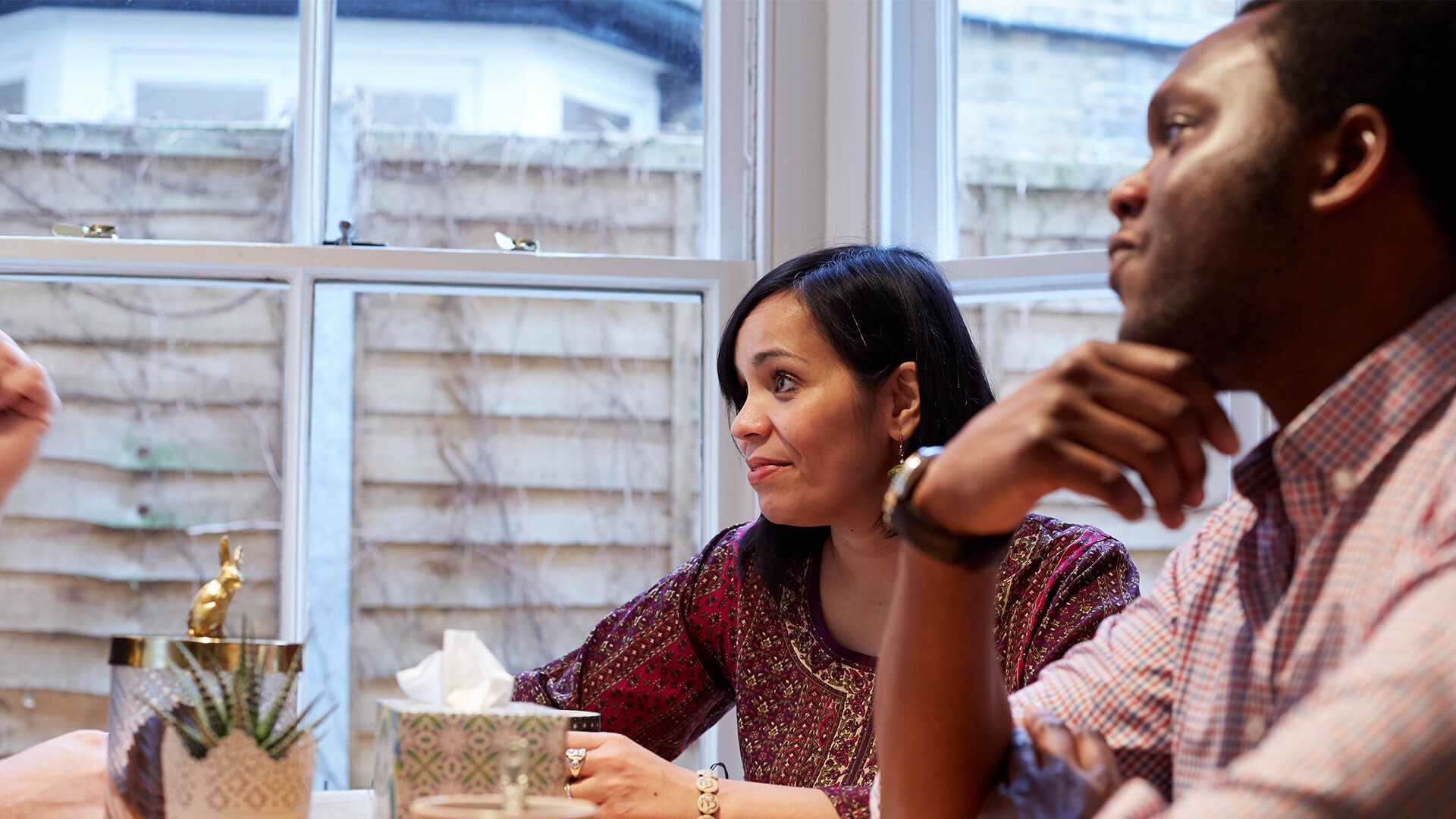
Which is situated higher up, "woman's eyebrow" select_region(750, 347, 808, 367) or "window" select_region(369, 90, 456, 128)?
"window" select_region(369, 90, 456, 128)

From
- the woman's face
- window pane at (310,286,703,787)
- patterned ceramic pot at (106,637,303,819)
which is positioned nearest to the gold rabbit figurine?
patterned ceramic pot at (106,637,303,819)

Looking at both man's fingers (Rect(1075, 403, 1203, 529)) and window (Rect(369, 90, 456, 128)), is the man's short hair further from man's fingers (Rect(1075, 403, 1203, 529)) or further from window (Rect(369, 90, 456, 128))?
window (Rect(369, 90, 456, 128))

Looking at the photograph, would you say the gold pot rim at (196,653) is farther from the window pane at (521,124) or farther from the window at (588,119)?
the window at (588,119)

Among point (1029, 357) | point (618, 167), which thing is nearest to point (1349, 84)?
point (1029, 357)

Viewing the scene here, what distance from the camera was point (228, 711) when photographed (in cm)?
108

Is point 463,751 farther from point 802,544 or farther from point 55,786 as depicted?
point 802,544

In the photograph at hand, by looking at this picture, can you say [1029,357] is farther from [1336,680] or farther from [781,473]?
[1336,680]

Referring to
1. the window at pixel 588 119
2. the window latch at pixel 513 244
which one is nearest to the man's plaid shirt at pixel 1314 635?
the window latch at pixel 513 244

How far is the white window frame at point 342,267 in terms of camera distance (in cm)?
227

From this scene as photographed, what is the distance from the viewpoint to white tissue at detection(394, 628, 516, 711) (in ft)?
3.51

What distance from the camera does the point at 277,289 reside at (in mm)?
2324

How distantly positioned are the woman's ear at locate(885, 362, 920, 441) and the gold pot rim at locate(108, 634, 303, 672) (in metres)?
1.12

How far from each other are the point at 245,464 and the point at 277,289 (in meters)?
0.28

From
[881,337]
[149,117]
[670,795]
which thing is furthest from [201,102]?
[670,795]
